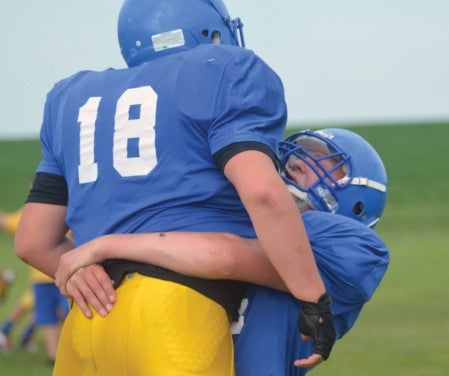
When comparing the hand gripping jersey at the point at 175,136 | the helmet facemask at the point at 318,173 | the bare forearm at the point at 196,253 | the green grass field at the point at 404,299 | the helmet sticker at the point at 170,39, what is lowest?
the green grass field at the point at 404,299

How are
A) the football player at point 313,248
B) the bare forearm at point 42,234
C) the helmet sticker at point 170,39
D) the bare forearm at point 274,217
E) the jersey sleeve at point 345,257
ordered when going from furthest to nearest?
the bare forearm at point 42,234, the helmet sticker at point 170,39, the jersey sleeve at point 345,257, the football player at point 313,248, the bare forearm at point 274,217

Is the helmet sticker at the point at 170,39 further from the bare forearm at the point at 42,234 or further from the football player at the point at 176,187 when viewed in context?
the bare forearm at the point at 42,234

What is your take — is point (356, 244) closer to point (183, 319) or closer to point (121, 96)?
point (183, 319)

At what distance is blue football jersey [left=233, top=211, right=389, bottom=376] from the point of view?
3131 millimetres

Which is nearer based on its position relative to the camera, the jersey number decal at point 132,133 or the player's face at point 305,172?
the jersey number decal at point 132,133

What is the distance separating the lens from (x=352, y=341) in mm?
9188

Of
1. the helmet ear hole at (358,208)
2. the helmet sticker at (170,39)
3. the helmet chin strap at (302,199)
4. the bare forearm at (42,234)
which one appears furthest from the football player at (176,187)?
the helmet ear hole at (358,208)

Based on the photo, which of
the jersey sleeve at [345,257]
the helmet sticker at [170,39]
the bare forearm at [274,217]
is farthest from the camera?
the helmet sticker at [170,39]

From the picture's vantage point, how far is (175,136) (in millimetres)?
2994

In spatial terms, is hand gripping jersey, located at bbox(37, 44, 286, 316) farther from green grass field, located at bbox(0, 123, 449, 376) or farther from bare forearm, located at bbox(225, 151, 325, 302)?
green grass field, located at bbox(0, 123, 449, 376)

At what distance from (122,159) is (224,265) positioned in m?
0.41

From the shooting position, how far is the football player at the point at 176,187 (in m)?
2.88

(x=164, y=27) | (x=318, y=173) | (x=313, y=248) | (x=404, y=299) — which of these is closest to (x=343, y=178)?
(x=318, y=173)

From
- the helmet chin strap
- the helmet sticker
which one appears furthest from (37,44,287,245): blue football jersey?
the helmet chin strap
